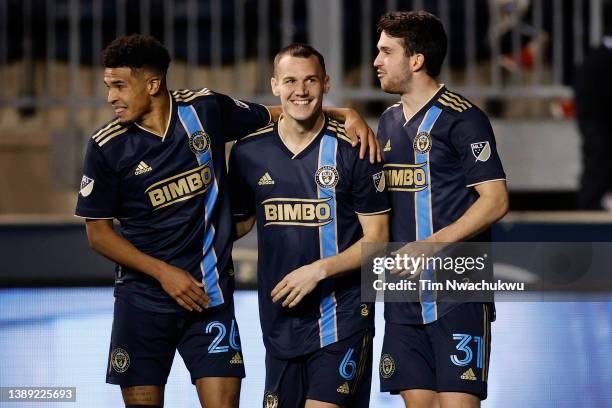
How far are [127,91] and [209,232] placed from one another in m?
0.61

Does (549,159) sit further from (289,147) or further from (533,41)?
(289,147)

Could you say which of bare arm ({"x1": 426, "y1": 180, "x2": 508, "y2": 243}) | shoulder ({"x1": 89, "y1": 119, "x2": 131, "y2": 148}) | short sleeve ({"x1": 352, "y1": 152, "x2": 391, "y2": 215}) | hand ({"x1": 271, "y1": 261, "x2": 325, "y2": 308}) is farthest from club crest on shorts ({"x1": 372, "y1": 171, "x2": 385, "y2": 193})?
shoulder ({"x1": 89, "y1": 119, "x2": 131, "y2": 148})

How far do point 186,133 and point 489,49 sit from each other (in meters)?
5.44

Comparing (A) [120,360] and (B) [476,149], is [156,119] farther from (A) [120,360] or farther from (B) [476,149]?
(B) [476,149]

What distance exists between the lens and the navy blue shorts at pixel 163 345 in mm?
4777

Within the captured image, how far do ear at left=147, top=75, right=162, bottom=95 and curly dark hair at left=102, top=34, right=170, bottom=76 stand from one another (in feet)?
0.11

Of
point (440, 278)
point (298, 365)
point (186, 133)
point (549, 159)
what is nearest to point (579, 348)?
point (440, 278)

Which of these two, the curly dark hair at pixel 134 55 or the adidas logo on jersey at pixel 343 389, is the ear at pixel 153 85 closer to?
the curly dark hair at pixel 134 55

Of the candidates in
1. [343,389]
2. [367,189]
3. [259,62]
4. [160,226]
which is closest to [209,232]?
[160,226]

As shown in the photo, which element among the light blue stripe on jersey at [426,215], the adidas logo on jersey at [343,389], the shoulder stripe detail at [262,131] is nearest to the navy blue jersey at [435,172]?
the light blue stripe on jersey at [426,215]

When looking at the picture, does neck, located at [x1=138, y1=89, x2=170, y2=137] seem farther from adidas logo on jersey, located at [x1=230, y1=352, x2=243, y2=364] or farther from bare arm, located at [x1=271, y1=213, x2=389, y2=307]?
adidas logo on jersey, located at [x1=230, y1=352, x2=243, y2=364]

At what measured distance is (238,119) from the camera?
4.96m

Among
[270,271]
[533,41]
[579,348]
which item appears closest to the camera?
[270,271]

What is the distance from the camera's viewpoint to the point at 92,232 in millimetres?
4738
